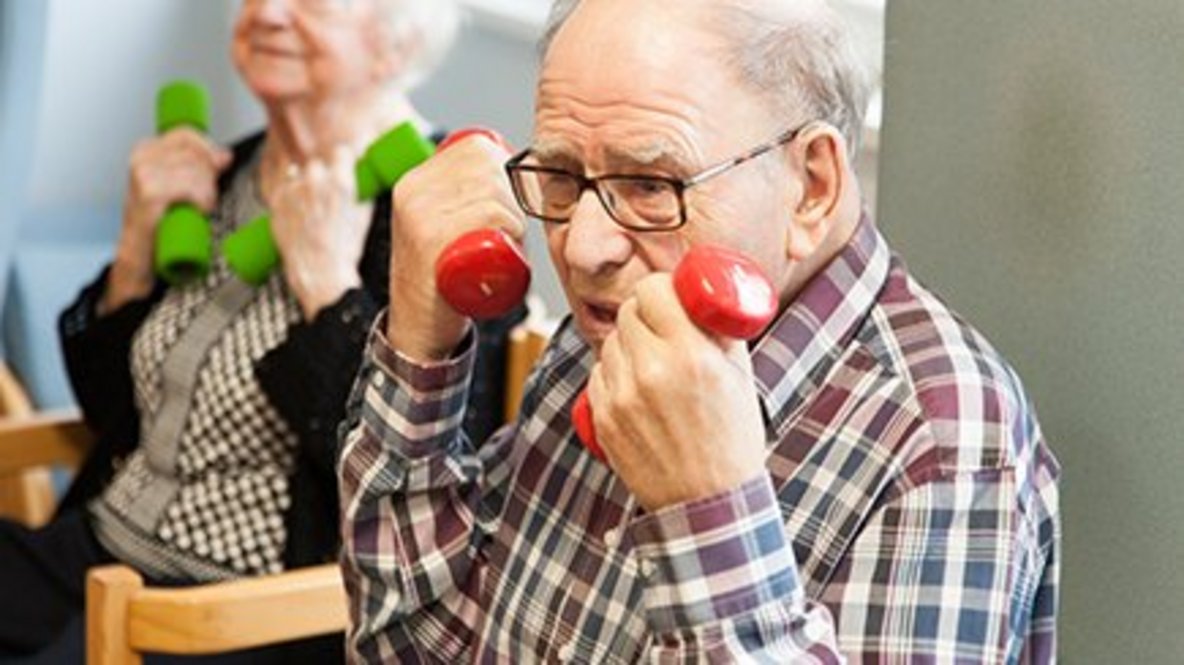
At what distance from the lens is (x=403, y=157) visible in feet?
7.89

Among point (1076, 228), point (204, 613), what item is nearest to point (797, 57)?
point (1076, 228)

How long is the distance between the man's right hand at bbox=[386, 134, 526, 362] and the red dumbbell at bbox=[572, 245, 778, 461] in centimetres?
36

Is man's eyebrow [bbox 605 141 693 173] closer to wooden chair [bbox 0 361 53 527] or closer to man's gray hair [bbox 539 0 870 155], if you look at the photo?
man's gray hair [bbox 539 0 870 155]

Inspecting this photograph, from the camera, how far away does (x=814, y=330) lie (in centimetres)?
151

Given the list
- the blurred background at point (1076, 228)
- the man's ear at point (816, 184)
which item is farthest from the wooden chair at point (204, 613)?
the man's ear at point (816, 184)

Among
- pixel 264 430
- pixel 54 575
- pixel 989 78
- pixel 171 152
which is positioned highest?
pixel 989 78

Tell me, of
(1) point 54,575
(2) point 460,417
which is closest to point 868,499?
(2) point 460,417

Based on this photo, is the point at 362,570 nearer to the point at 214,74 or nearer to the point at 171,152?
the point at 171,152

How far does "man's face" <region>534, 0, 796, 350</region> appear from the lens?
138cm

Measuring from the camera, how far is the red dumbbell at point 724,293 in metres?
1.28

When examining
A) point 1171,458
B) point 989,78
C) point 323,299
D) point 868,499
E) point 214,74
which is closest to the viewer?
point 868,499

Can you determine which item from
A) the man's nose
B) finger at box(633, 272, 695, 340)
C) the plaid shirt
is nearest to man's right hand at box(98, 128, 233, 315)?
the plaid shirt

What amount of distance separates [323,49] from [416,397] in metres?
0.98

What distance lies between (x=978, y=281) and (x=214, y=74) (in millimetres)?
2347
